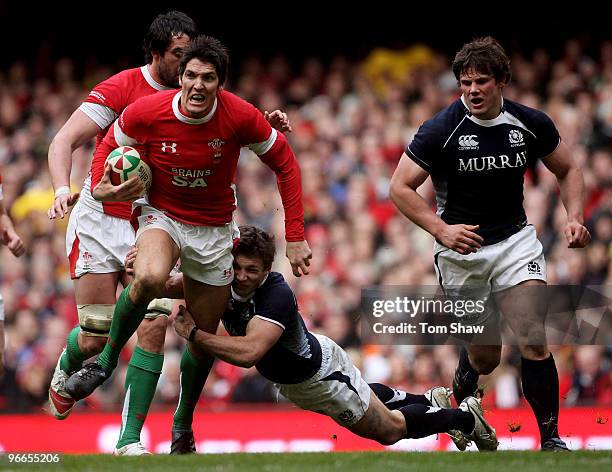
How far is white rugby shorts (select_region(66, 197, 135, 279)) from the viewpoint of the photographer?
25.3 feet

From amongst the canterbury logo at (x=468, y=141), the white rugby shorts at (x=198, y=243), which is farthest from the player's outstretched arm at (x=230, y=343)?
the canterbury logo at (x=468, y=141)

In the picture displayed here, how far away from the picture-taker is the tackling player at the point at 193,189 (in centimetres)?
683

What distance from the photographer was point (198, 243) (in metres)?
7.07

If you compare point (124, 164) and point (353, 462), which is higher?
point (124, 164)

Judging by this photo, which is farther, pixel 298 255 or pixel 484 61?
pixel 484 61

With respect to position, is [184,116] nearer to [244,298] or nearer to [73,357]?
[244,298]

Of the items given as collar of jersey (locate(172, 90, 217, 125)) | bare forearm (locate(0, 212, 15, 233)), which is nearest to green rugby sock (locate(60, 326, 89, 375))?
bare forearm (locate(0, 212, 15, 233))

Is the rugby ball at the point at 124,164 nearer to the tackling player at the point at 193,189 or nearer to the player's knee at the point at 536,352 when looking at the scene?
the tackling player at the point at 193,189

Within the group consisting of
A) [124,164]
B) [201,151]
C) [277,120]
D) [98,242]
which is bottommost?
[98,242]

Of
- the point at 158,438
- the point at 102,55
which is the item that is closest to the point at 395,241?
the point at 158,438

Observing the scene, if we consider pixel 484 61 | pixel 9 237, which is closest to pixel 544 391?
pixel 484 61

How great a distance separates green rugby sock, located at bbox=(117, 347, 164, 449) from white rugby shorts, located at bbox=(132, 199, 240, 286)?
25.5 inches

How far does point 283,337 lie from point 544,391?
5.20 feet

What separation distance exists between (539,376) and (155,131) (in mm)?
2677
